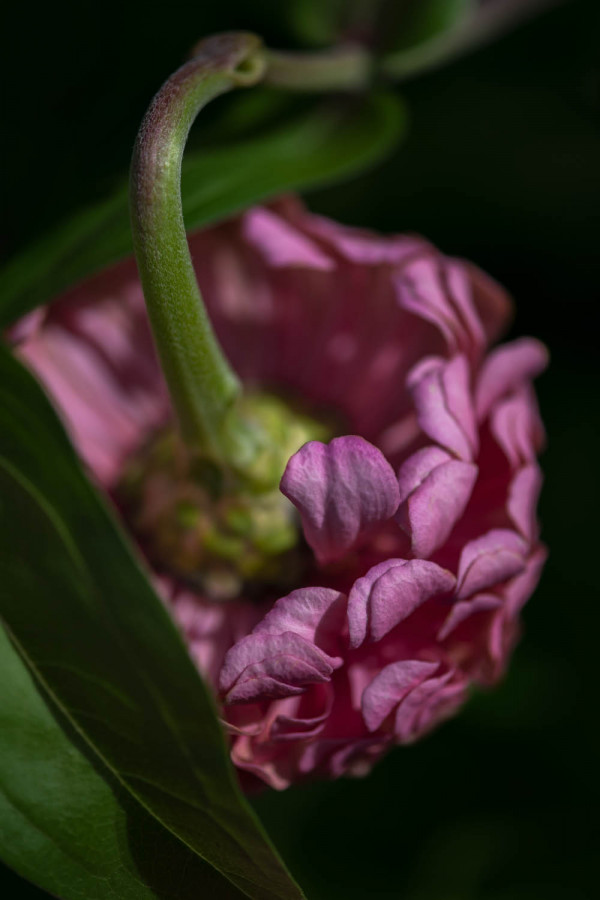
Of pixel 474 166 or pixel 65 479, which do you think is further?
pixel 474 166

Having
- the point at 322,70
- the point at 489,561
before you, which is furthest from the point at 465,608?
the point at 322,70

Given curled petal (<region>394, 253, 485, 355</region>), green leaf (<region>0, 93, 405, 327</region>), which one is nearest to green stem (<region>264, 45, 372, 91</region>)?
green leaf (<region>0, 93, 405, 327</region>)

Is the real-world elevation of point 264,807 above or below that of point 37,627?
below

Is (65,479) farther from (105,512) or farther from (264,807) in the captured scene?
(264,807)

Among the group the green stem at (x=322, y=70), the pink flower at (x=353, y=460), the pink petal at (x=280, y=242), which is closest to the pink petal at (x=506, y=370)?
the pink flower at (x=353, y=460)

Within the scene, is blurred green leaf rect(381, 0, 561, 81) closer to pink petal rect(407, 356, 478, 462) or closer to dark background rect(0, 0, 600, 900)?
dark background rect(0, 0, 600, 900)

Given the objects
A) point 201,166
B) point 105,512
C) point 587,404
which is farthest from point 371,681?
point 587,404
